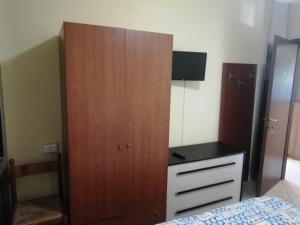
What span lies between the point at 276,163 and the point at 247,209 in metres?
2.03

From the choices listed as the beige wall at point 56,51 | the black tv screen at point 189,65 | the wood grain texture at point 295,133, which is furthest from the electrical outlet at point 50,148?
the wood grain texture at point 295,133

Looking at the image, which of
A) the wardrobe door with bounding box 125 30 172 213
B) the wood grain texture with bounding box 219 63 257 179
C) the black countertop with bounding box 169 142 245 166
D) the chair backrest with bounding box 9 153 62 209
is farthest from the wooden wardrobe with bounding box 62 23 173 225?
the wood grain texture with bounding box 219 63 257 179

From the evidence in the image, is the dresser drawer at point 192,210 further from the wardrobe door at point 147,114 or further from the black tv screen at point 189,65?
the black tv screen at point 189,65

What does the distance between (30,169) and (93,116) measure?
0.80 metres

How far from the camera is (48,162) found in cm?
217

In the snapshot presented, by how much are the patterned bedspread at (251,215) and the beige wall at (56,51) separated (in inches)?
49.8

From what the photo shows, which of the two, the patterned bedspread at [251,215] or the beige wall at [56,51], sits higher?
the beige wall at [56,51]

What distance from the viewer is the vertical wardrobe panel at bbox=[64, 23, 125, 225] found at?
175cm

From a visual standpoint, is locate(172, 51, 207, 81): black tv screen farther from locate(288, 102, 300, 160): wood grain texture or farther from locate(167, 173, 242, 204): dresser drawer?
locate(288, 102, 300, 160): wood grain texture

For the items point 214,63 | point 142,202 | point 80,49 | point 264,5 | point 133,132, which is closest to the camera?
point 80,49

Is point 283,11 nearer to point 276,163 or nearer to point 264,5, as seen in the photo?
point 264,5

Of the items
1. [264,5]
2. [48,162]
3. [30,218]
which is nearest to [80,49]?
[48,162]

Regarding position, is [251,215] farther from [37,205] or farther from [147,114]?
[37,205]

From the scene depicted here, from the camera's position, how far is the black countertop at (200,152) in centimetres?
240
